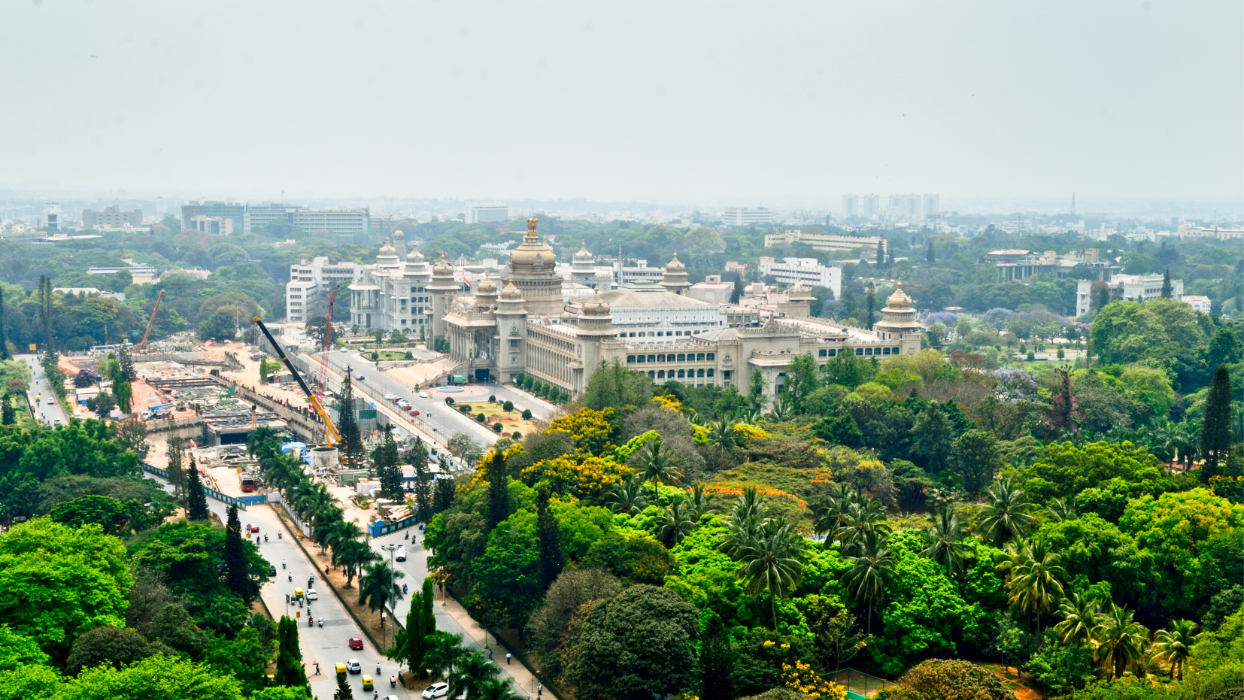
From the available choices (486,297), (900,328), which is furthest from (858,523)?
(486,297)

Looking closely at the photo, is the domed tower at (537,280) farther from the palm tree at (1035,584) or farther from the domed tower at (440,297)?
the palm tree at (1035,584)

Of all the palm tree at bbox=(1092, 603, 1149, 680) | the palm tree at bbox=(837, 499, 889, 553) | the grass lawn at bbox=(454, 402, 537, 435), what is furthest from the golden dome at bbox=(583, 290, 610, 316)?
the palm tree at bbox=(1092, 603, 1149, 680)

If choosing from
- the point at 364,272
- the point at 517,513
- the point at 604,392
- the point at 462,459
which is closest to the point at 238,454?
the point at 462,459

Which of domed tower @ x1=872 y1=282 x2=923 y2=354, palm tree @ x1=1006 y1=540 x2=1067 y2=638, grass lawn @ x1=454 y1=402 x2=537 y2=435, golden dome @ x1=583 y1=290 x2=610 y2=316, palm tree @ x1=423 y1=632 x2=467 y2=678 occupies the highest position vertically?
golden dome @ x1=583 y1=290 x2=610 y2=316

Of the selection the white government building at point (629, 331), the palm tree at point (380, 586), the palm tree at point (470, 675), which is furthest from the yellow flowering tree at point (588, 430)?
the palm tree at point (470, 675)

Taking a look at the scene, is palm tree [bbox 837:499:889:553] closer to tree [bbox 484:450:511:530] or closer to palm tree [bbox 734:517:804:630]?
palm tree [bbox 734:517:804:630]

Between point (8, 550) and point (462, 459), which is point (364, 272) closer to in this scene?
point (462, 459)

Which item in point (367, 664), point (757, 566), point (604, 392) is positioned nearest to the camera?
point (757, 566)
